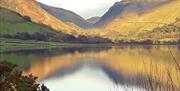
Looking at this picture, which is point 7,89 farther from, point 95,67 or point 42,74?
point 95,67

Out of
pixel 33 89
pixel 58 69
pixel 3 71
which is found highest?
pixel 3 71

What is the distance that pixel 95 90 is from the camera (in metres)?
62.8

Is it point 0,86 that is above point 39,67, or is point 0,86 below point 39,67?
above

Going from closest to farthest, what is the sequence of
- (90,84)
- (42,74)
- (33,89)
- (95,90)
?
(33,89)
(95,90)
(90,84)
(42,74)

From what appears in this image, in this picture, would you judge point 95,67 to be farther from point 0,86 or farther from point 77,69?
point 0,86

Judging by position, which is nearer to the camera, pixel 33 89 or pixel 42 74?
pixel 33 89

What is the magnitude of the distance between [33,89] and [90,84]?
49.8m

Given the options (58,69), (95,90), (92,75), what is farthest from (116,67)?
(95,90)

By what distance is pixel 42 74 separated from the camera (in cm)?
9706

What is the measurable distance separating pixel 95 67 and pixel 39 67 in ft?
52.1

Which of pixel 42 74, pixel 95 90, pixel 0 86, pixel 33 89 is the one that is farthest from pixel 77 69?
pixel 0 86

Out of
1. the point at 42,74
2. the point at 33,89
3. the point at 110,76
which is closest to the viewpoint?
the point at 33,89

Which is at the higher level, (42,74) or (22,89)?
(22,89)

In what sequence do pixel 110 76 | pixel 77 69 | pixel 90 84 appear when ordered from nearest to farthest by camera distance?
pixel 90 84 → pixel 110 76 → pixel 77 69
